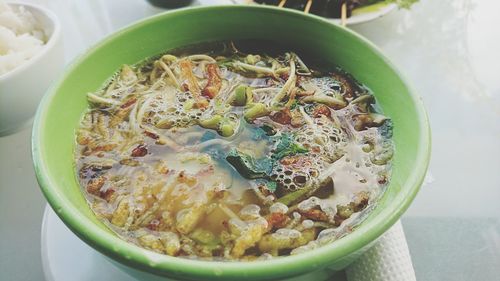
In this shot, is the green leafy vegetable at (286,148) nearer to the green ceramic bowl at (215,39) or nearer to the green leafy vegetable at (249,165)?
the green leafy vegetable at (249,165)

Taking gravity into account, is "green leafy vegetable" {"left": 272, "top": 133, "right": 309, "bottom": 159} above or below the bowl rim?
below

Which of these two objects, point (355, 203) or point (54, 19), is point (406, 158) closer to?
point (355, 203)

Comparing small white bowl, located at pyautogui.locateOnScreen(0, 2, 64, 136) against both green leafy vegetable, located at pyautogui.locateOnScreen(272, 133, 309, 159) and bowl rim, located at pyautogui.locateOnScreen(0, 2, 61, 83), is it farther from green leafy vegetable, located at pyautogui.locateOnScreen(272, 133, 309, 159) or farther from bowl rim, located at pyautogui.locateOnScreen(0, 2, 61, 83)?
green leafy vegetable, located at pyautogui.locateOnScreen(272, 133, 309, 159)

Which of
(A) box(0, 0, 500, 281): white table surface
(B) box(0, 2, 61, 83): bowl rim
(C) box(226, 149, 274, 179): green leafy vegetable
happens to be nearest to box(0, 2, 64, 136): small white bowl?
(B) box(0, 2, 61, 83): bowl rim

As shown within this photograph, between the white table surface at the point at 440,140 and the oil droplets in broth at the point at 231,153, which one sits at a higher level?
the oil droplets in broth at the point at 231,153

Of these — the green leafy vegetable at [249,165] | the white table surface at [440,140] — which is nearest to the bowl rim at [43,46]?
the white table surface at [440,140]
